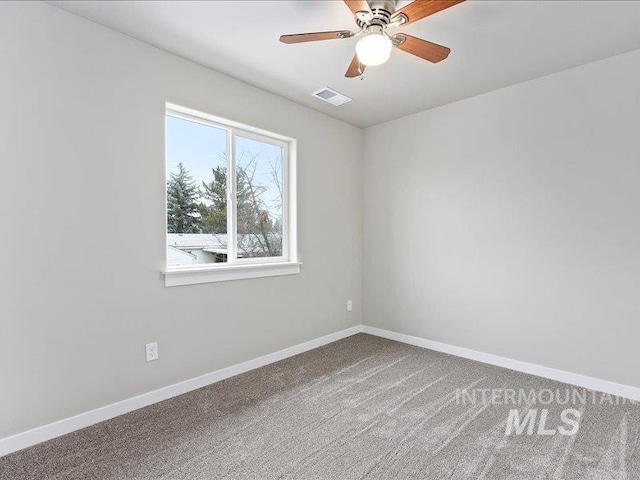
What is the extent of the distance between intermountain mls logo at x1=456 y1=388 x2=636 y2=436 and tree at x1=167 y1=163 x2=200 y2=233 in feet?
7.90

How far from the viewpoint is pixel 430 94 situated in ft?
10.6

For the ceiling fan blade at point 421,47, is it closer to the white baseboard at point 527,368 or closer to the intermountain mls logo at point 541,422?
the intermountain mls logo at point 541,422

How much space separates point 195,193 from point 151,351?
1227 mm

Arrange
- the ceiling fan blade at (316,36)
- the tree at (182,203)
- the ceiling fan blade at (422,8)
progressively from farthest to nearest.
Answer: the tree at (182,203) → the ceiling fan blade at (316,36) → the ceiling fan blade at (422,8)

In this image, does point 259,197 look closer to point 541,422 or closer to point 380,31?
point 380,31

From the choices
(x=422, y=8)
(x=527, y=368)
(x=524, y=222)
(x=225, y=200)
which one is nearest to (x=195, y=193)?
(x=225, y=200)

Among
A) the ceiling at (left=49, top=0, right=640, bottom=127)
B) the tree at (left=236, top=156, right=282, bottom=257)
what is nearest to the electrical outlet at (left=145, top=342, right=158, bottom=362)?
the tree at (left=236, top=156, right=282, bottom=257)

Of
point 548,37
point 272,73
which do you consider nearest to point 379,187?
point 272,73

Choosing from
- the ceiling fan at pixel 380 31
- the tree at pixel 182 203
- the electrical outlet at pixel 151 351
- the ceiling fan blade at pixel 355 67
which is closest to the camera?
the ceiling fan at pixel 380 31

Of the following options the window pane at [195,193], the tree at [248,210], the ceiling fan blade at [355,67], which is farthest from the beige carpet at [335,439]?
the ceiling fan blade at [355,67]

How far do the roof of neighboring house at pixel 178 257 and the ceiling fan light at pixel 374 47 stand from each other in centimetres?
188

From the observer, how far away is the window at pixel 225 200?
2695 mm

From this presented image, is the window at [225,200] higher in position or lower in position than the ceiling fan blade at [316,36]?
lower

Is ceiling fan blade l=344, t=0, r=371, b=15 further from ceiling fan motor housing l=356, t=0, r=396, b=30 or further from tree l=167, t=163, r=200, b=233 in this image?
tree l=167, t=163, r=200, b=233
